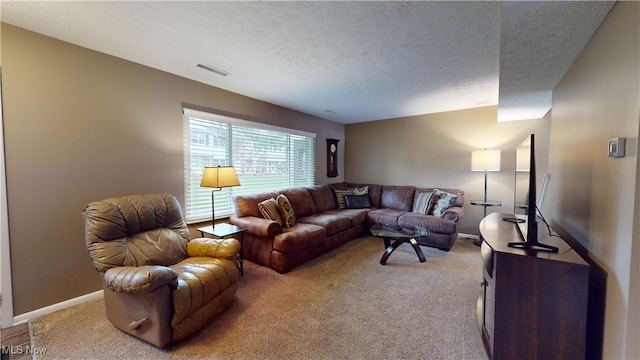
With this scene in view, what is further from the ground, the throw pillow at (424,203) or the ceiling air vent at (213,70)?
the ceiling air vent at (213,70)

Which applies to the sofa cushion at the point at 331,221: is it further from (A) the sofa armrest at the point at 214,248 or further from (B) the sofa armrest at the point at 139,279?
(B) the sofa armrest at the point at 139,279

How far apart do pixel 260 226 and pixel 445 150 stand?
3.73m

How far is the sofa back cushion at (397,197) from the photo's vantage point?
4652 mm

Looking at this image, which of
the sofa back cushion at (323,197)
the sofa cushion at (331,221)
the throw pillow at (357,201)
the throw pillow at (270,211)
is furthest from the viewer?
the throw pillow at (357,201)

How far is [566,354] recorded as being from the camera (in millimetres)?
1288

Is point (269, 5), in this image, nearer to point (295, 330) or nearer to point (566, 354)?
point (295, 330)

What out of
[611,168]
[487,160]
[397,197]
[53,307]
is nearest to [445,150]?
[487,160]

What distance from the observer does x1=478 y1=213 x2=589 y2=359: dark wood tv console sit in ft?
4.16

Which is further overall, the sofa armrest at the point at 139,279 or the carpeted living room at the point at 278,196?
the sofa armrest at the point at 139,279

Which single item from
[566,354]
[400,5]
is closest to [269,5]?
[400,5]

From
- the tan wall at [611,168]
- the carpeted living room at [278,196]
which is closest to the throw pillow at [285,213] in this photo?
the carpeted living room at [278,196]

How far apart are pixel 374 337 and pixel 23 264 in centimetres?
290

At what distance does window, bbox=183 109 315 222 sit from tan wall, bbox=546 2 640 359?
358 centimetres

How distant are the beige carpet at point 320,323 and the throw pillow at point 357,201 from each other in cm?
198
